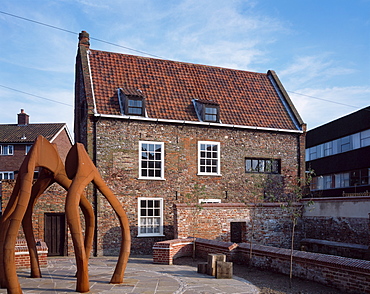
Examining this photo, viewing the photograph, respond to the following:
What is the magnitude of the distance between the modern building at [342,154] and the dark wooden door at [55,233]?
20745 millimetres

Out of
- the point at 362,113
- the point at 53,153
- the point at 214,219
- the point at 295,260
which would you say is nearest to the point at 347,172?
the point at 362,113

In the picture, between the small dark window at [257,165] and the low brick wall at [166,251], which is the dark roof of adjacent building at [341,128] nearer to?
the small dark window at [257,165]

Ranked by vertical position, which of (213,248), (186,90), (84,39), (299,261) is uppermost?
(84,39)

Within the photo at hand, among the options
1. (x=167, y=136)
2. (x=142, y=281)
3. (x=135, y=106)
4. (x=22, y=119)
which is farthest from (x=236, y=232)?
(x=22, y=119)

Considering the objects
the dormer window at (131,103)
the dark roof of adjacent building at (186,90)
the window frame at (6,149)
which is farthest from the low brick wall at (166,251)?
the window frame at (6,149)

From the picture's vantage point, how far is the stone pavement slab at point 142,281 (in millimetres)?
10852

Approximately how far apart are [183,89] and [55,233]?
10348mm

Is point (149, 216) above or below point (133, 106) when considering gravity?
below

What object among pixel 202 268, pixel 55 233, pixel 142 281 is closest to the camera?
pixel 142 281

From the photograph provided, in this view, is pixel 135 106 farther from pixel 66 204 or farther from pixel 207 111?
pixel 66 204

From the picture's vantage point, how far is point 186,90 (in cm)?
2359

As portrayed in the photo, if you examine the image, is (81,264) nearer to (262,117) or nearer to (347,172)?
(262,117)

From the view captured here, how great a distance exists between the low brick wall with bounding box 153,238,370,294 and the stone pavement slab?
1424mm

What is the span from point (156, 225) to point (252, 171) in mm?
6153
